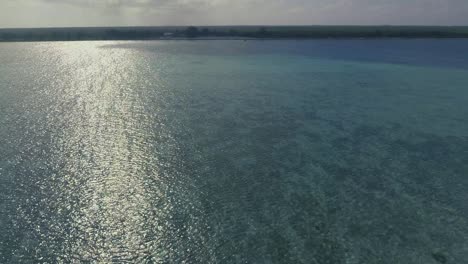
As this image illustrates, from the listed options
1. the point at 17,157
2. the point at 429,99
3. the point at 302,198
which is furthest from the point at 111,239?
the point at 429,99

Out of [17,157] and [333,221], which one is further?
[17,157]

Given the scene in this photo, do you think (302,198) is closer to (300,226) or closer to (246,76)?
(300,226)

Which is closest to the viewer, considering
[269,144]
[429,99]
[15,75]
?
[269,144]

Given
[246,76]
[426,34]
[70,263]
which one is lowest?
[70,263]

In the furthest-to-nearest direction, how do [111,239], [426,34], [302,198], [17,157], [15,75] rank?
[426,34]
[15,75]
[17,157]
[302,198]
[111,239]

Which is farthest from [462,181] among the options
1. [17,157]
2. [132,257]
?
[17,157]

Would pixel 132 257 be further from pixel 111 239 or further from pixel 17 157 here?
pixel 17 157

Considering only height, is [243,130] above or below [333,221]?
above
